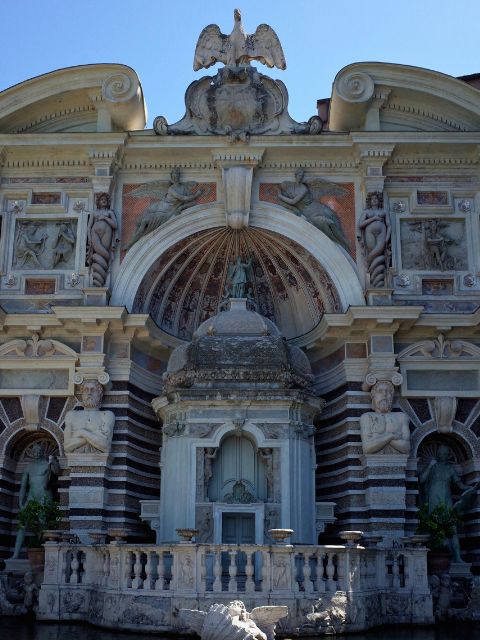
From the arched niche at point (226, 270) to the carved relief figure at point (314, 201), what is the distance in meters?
Result: 0.21

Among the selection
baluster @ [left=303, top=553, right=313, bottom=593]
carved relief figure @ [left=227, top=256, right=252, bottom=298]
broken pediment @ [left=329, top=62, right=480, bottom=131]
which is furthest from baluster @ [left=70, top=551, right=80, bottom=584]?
broken pediment @ [left=329, top=62, right=480, bottom=131]

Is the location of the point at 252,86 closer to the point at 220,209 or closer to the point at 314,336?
the point at 220,209

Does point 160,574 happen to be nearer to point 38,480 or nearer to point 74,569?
point 74,569

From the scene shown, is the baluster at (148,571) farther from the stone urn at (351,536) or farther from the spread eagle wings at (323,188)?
the spread eagle wings at (323,188)

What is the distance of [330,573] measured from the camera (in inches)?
484

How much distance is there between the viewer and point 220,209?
18938 millimetres

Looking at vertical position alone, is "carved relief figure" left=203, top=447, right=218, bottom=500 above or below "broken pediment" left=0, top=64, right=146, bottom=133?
below

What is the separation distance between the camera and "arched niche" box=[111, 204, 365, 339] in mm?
18422

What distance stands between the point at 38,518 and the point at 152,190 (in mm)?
7702

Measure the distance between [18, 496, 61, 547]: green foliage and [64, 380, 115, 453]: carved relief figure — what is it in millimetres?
1199

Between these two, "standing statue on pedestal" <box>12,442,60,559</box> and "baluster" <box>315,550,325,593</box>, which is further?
"standing statue on pedestal" <box>12,442,60,559</box>

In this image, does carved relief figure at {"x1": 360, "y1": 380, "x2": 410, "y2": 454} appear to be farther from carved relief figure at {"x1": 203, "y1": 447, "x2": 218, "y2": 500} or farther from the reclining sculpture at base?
the reclining sculpture at base

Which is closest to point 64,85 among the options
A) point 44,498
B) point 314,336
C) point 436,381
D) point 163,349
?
point 163,349

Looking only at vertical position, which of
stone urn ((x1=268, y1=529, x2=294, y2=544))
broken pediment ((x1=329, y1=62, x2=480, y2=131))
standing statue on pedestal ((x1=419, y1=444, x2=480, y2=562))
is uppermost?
broken pediment ((x1=329, y1=62, x2=480, y2=131))
